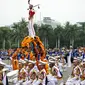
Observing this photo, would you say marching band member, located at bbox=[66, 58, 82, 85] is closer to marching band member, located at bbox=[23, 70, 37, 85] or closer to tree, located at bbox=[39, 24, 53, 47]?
marching band member, located at bbox=[23, 70, 37, 85]

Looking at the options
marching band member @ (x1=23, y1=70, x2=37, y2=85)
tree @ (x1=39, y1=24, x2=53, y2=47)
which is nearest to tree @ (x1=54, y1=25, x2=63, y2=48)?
tree @ (x1=39, y1=24, x2=53, y2=47)

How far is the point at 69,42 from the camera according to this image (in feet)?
237

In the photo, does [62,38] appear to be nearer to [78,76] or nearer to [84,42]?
[84,42]

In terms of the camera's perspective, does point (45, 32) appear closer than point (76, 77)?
No

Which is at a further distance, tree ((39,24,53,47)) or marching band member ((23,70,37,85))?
tree ((39,24,53,47))

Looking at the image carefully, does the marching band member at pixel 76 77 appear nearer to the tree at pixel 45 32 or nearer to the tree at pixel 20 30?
the tree at pixel 20 30

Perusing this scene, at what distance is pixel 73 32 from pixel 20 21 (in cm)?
1331

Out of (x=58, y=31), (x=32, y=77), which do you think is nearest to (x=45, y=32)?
(x=58, y=31)

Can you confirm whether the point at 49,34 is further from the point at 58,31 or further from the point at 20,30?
the point at 20,30

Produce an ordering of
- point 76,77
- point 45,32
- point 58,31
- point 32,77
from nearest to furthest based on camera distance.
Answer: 1. point 32,77
2. point 76,77
3. point 45,32
4. point 58,31

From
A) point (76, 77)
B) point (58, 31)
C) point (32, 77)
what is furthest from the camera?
point (58, 31)

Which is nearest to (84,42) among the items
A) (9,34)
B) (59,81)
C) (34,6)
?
(9,34)

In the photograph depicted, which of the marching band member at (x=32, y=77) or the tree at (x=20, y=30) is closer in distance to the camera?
the marching band member at (x=32, y=77)

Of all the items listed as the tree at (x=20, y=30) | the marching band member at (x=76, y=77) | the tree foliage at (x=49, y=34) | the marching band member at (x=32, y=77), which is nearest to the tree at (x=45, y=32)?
the tree foliage at (x=49, y=34)
